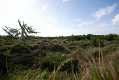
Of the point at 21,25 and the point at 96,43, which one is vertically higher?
the point at 21,25

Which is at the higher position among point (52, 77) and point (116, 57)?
point (116, 57)

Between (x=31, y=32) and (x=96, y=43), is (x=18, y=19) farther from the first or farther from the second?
(x=96, y=43)

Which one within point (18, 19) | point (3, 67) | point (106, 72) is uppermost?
point (18, 19)

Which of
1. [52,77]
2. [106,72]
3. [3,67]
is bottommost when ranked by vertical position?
[3,67]

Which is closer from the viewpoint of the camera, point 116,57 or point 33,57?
point 116,57

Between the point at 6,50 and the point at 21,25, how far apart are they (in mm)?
3764

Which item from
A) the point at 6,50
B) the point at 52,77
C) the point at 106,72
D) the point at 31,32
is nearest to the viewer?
the point at 106,72

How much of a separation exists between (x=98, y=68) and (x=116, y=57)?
0.20m

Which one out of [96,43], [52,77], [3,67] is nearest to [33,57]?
[3,67]

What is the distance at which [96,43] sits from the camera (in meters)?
14.0

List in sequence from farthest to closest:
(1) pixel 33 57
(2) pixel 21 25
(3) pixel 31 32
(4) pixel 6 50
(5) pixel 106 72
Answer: (3) pixel 31 32 → (2) pixel 21 25 → (4) pixel 6 50 → (1) pixel 33 57 → (5) pixel 106 72

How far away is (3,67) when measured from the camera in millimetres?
9516

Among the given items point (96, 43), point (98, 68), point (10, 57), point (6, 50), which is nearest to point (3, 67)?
point (10, 57)

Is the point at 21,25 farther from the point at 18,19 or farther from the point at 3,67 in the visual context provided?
the point at 3,67
